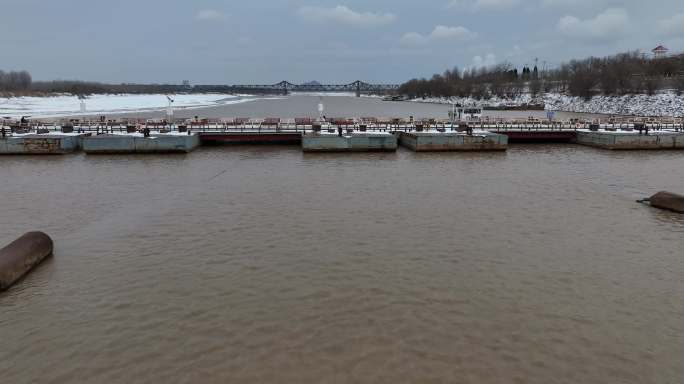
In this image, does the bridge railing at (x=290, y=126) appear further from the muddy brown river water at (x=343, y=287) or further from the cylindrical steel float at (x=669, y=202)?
the cylindrical steel float at (x=669, y=202)

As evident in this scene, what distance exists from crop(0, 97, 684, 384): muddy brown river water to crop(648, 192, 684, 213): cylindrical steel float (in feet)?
2.97

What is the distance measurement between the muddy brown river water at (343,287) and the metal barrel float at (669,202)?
2.96 ft

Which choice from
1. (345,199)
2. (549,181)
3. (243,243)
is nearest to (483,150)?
(549,181)

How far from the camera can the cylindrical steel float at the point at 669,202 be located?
827 inches

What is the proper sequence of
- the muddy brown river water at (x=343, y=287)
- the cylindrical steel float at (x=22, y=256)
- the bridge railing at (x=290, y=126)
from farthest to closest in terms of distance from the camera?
the bridge railing at (x=290, y=126)
the cylindrical steel float at (x=22, y=256)
the muddy brown river water at (x=343, y=287)

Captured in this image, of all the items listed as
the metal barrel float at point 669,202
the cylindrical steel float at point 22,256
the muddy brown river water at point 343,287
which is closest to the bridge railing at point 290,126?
the muddy brown river water at point 343,287

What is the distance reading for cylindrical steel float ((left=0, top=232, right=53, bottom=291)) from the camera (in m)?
12.7

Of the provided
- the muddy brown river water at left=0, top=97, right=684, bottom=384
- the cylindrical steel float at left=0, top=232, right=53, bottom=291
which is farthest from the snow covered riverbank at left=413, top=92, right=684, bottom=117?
the cylindrical steel float at left=0, top=232, right=53, bottom=291

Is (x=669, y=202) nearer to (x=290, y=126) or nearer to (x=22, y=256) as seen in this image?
(x=22, y=256)

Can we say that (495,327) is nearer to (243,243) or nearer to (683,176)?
(243,243)

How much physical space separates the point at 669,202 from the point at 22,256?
2432cm

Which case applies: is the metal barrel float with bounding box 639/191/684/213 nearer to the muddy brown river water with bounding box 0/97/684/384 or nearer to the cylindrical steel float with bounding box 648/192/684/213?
the cylindrical steel float with bounding box 648/192/684/213

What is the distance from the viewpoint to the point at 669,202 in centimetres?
2133

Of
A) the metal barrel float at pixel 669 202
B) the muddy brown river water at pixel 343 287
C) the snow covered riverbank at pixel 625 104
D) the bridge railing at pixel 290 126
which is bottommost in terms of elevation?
the muddy brown river water at pixel 343 287
